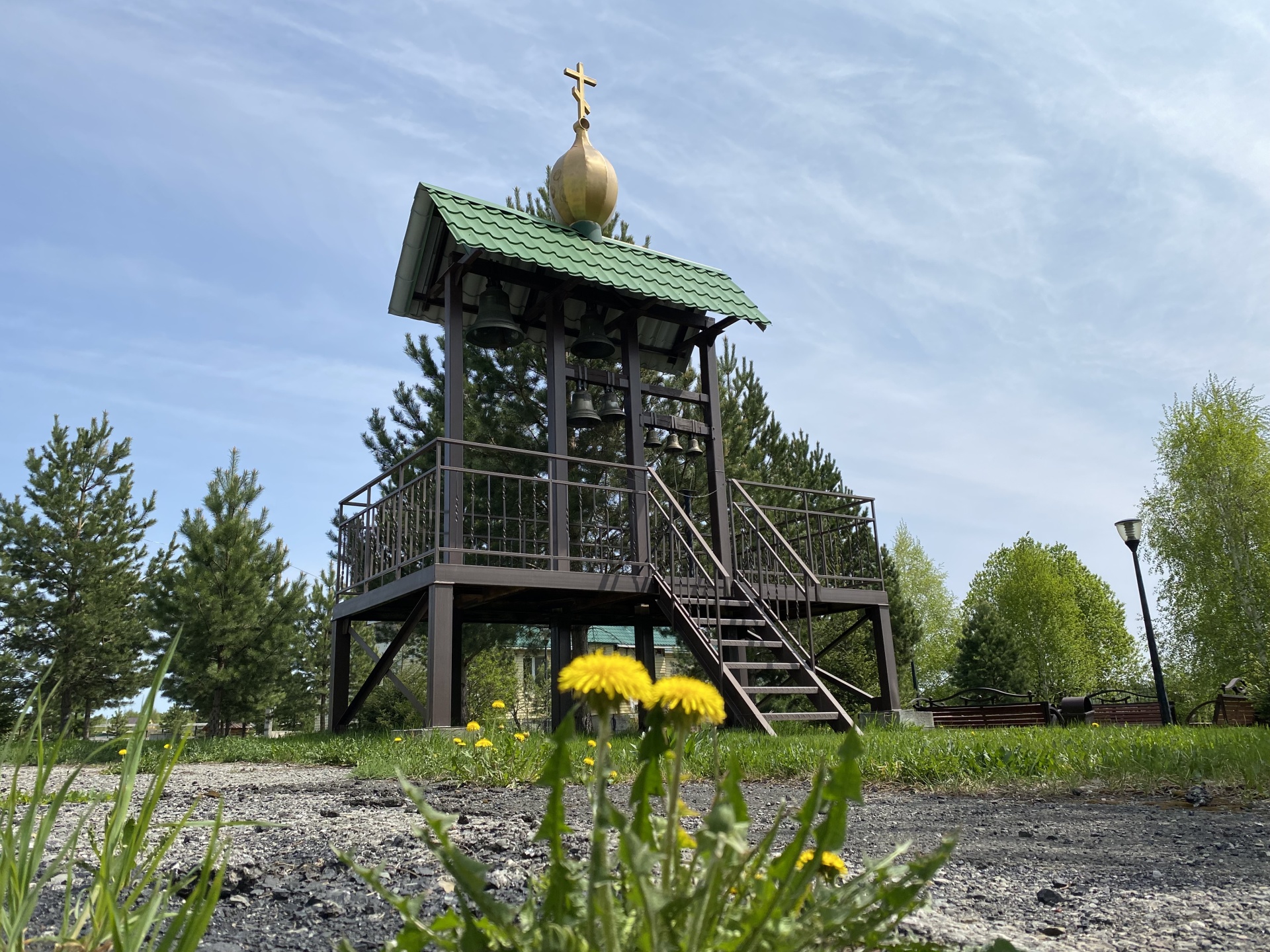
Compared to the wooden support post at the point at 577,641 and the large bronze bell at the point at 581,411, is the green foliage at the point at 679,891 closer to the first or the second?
the large bronze bell at the point at 581,411

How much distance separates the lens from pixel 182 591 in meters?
17.7

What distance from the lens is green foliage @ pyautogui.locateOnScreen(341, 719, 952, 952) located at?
36.0 inches

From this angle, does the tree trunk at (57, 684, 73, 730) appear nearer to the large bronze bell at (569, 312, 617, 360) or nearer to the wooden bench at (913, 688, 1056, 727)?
the large bronze bell at (569, 312, 617, 360)

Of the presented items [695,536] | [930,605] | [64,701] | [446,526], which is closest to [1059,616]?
[930,605]

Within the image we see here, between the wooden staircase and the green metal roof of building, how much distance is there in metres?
2.25

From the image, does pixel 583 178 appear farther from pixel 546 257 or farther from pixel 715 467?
pixel 715 467

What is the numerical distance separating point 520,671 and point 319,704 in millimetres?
7007

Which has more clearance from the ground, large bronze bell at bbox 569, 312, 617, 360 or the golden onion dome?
the golden onion dome

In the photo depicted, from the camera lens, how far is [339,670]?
9.55m

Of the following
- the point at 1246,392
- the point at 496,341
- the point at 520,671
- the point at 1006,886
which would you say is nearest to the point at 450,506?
the point at 496,341

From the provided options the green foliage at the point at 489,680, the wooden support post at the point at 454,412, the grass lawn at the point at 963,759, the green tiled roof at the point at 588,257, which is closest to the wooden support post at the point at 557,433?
the green tiled roof at the point at 588,257

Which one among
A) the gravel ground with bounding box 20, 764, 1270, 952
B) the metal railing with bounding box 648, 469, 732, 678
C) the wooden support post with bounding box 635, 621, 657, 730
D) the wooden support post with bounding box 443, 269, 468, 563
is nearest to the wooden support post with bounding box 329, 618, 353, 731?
the wooden support post with bounding box 443, 269, 468, 563

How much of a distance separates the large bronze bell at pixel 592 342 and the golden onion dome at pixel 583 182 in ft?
4.56

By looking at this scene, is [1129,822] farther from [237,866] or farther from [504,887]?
[237,866]
